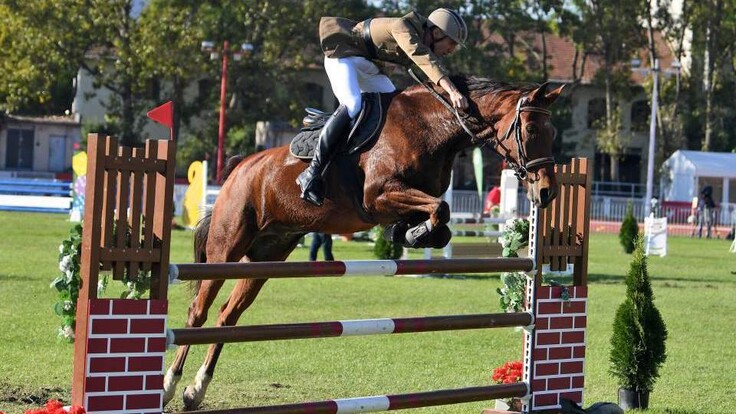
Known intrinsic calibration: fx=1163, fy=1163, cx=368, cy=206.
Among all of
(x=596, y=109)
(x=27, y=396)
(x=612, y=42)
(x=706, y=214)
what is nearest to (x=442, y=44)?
(x=27, y=396)

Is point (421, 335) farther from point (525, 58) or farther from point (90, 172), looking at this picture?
point (525, 58)

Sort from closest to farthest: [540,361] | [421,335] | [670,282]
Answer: [540,361] < [421,335] < [670,282]

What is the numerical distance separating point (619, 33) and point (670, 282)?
30.3 metres

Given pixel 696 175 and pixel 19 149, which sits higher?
pixel 19 149

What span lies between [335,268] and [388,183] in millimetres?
1165

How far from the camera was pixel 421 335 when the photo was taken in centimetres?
1120

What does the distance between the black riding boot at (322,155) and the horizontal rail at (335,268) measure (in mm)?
1113

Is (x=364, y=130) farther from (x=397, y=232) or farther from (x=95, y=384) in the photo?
(x=95, y=384)

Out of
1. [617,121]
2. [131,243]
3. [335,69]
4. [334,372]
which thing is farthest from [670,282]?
[617,121]

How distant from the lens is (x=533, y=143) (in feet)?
20.6

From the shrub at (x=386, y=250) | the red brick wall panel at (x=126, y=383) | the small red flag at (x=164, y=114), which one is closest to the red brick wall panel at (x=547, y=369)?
the red brick wall panel at (x=126, y=383)

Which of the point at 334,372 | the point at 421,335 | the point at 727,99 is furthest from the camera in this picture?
the point at 727,99

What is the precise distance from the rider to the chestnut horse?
0.56 ft

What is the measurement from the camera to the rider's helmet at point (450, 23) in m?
6.89
